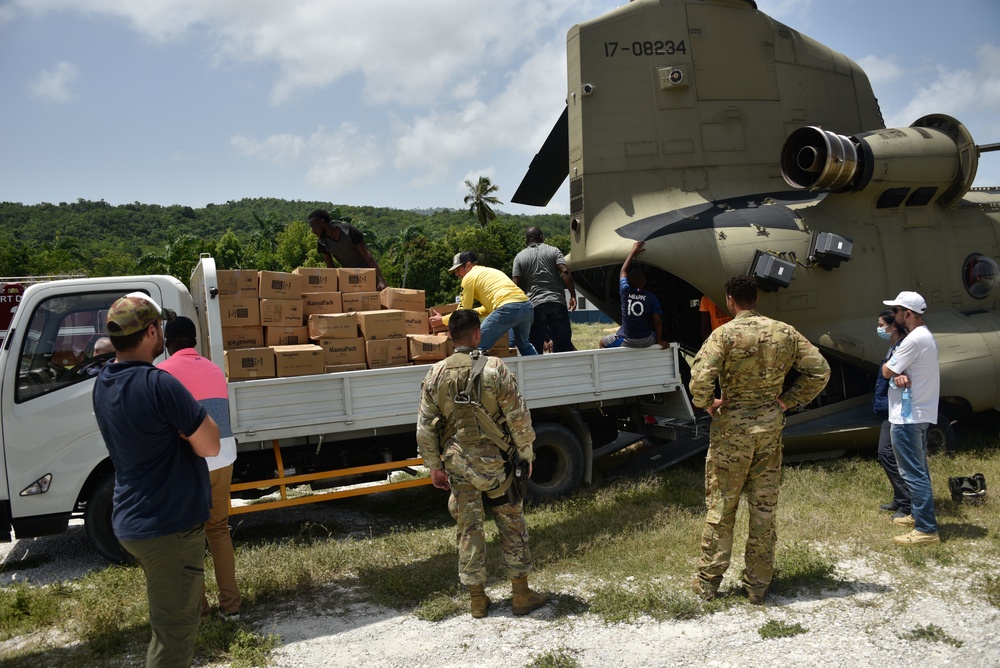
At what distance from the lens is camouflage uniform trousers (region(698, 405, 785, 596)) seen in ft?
15.0

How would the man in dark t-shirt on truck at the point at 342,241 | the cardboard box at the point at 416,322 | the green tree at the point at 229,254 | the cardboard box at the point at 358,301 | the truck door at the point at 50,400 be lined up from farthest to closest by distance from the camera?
the green tree at the point at 229,254 → the man in dark t-shirt on truck at the point at 342,241 → the cardboard box at the point at 416,322 → the cardboard box at the point at 358,301 → the truck door at the point at 50,400

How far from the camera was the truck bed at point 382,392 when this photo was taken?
5695 mm

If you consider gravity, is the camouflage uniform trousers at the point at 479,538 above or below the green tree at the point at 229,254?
below

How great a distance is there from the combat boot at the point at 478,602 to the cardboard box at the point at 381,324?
8.22 ft

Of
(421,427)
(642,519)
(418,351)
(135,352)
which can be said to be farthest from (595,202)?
(135,352)

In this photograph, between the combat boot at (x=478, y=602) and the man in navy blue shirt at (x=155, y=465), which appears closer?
the man in navy blue shirt at (x=155, y=465)

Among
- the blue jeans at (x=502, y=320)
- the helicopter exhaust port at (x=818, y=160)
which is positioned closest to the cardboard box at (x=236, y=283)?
the blue jeans at (x=502, y=320)

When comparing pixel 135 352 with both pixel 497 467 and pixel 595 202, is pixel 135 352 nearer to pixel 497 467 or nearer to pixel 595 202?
pixel 497 467

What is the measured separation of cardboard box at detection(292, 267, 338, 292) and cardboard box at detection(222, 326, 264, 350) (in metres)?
0.60

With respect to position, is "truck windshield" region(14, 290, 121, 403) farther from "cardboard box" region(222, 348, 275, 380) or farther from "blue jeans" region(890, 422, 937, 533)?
"blue jeans" region(890, 422, 937, 533)

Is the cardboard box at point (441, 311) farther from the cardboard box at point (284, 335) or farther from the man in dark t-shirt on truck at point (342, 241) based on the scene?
the cardboard box at point (284, 335)

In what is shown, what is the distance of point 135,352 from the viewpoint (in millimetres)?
3270

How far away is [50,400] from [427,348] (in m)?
2.95

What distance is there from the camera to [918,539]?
18.2ft
